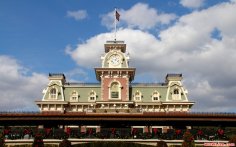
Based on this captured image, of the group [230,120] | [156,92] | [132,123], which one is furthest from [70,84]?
[230,120]

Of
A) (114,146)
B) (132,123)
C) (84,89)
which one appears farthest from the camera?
(84,89)

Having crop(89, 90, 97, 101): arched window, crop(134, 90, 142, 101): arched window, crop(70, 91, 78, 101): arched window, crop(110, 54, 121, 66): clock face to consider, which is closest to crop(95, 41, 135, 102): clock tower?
crop(110, 54, 121, 66): clock face

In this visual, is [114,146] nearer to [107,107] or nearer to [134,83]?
[107,107]

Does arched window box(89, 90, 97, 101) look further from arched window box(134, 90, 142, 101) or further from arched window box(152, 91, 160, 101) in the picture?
arched window box(152, 91, 160, 101)

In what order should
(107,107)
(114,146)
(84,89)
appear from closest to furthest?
(114,146)
(107,107)
(84,89)

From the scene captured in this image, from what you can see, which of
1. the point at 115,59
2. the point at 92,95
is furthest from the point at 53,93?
the point at 115,59

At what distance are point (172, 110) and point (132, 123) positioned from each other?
725 inches

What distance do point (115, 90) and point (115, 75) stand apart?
8.31ft

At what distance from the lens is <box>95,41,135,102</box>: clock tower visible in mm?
65312

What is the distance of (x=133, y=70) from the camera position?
65812 millimetres

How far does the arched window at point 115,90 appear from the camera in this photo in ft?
214

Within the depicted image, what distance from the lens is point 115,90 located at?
65.7 m

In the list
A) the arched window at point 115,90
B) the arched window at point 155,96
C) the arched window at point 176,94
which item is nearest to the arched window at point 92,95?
the arched window at point 115,90

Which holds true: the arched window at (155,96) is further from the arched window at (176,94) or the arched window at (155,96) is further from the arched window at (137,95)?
the arched window at (176,94)
